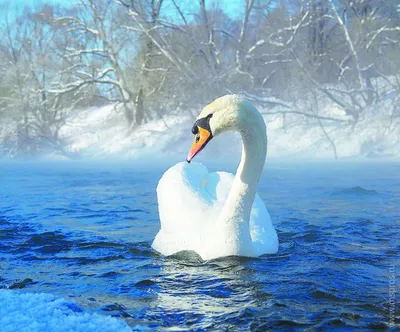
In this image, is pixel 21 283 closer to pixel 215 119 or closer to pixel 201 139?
pixel 201 139

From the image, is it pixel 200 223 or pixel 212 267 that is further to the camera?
pixel 200 223

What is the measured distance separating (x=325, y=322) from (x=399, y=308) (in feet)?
1.44

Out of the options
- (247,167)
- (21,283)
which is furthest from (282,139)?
(21,283)

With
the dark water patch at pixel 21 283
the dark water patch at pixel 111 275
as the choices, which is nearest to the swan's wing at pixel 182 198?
the dark water patch at pixel 111 275

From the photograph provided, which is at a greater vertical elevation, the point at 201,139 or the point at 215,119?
the point at 215,119

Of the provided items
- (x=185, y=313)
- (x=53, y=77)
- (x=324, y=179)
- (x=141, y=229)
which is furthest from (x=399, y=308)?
(x=53, y=77)

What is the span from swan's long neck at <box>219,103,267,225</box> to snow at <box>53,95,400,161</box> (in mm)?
11762

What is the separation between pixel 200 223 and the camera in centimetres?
399

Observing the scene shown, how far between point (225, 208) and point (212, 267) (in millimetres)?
394

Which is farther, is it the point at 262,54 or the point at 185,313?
the point at 262,54

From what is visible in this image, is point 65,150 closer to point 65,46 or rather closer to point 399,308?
point 65,46

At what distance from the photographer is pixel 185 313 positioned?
263 centimetres

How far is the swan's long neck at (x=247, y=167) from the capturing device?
11.8 ft

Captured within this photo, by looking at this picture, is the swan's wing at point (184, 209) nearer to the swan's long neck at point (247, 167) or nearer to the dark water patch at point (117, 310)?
the swan's long neck at point (247, 167)
